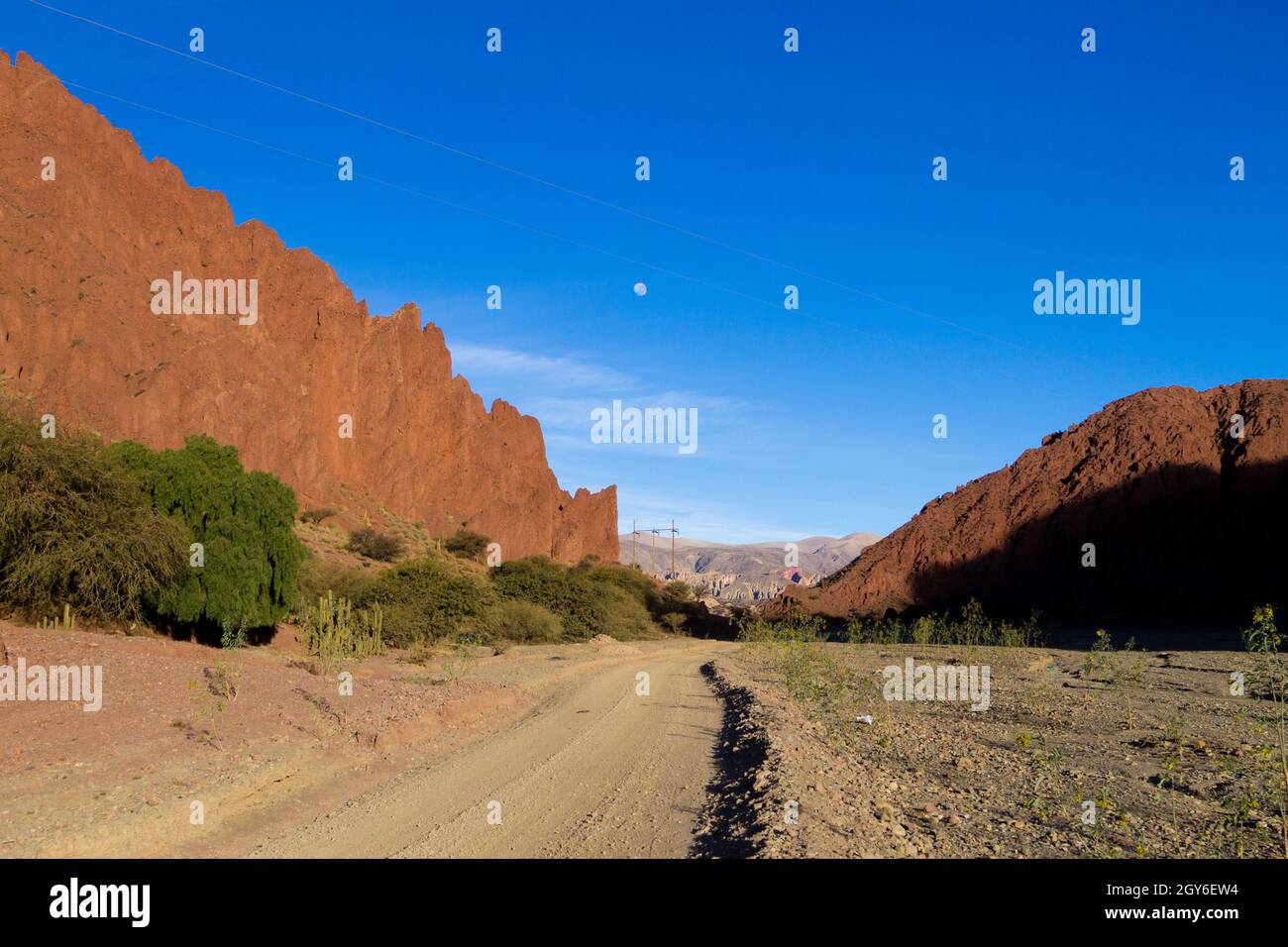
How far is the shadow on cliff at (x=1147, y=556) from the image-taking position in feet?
165

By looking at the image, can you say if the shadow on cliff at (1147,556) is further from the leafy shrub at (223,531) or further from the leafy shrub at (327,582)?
the leafy shrub at (223,531)

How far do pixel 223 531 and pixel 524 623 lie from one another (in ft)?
62.1

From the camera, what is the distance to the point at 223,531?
24672mm

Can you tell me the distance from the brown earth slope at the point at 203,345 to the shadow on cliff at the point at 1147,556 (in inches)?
2043

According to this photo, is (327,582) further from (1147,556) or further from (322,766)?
(1147,556)

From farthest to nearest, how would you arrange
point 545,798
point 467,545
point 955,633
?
point 467,545
point 955,633
point 545,798

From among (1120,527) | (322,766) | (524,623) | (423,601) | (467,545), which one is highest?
(1120,527)

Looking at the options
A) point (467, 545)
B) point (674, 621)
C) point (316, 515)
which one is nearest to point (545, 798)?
point (674, 621)

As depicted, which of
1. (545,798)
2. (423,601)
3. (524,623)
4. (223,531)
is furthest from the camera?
(524,623)

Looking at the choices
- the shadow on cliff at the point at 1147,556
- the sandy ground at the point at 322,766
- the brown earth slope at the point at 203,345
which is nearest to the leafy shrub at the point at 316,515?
the brown earth slope at the point at 203,345

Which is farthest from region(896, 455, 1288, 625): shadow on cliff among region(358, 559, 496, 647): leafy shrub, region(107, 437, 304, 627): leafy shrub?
region(107, 437, 304, 627): leafy shrub

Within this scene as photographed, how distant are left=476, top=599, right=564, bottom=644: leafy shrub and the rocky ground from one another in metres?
22.2

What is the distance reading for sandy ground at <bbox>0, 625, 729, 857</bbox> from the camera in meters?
7.63
